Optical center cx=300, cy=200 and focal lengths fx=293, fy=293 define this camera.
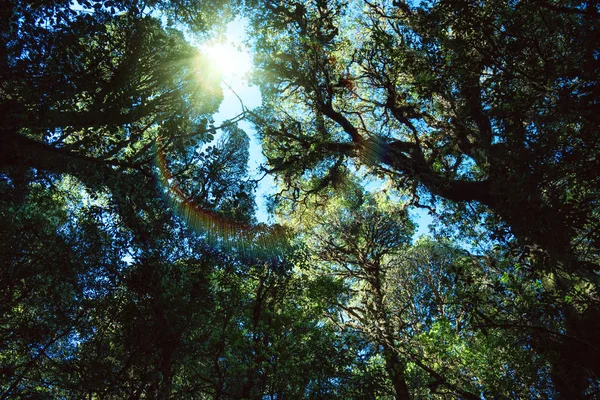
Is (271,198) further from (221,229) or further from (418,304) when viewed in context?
(418,304)

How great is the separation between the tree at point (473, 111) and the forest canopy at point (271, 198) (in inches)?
2.8

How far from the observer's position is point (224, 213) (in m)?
9.55

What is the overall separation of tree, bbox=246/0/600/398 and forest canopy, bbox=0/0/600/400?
0.07 m

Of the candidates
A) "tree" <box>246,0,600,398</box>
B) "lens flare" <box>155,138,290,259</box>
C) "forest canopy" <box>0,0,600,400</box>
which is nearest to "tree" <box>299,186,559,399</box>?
"forest canopy" <box>0,0,600,400</box>

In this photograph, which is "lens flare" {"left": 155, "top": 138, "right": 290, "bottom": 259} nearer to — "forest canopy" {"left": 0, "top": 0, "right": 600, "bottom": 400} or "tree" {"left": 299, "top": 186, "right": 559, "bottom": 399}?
"forest canopy" {"left": 0, "top": 0, "right": 600, "bottom": 400}

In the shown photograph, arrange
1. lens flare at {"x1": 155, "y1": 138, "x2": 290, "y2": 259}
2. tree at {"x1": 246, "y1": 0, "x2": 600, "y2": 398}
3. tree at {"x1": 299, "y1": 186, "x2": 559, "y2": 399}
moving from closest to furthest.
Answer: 1. tree at {"x1": 246, "y1": 0, "x2": 600, "y2": 398}
2. lens flare at {"x1": 155, "y1": 138, "x2": 290, "y2": 259}
3. tree at {"x1": 299, "y1": 186, "x2": 559, "y2": 399}

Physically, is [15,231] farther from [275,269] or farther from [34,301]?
[275,269]

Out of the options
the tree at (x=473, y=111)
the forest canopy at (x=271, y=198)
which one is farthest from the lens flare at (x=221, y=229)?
the tree at (x=473, y=111)

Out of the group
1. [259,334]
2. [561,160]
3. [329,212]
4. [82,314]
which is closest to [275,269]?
[259,334]

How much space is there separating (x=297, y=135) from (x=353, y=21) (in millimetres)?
5883

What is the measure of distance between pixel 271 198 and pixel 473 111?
28.6 ft

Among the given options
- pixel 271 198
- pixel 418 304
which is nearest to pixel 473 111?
pixel 271 198

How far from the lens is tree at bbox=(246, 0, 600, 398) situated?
482 centimetres

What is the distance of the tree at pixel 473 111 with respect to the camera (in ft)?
15.8
